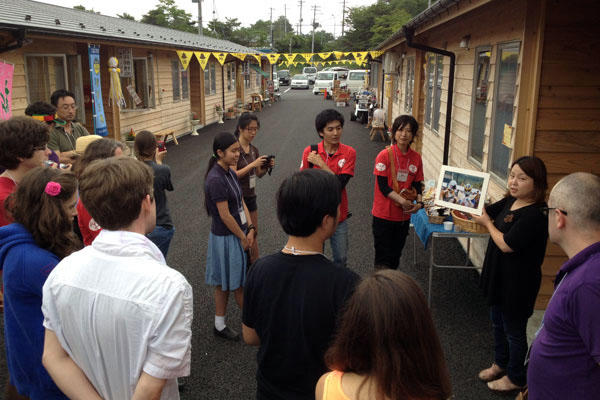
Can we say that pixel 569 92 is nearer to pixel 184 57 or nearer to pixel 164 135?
pixel 164 135

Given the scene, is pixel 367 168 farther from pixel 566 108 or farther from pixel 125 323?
pixel 125 323

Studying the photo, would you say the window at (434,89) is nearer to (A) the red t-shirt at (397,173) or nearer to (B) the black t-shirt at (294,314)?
(A) the red t-shirt at (397,173)

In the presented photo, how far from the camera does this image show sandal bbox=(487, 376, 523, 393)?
142 inches

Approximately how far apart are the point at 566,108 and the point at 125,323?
13.2 ft

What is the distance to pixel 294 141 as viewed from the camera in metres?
16.6

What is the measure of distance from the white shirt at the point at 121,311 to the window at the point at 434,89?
7935mm

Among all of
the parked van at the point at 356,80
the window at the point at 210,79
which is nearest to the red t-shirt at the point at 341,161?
the window at the point at 210,79

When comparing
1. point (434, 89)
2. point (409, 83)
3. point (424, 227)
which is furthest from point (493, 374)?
point (409, 83)

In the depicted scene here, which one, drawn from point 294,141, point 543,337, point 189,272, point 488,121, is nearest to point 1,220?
point 189,272

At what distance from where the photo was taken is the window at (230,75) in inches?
974

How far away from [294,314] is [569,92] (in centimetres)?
350

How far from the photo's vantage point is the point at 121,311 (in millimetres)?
1688

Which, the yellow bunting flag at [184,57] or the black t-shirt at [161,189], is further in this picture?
the yellow bunting flag at [184,57]

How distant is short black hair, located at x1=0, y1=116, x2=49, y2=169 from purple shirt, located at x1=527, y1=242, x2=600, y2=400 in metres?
3.30
